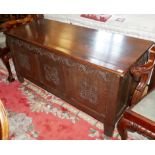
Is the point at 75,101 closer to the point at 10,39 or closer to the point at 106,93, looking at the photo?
the point at 106,93

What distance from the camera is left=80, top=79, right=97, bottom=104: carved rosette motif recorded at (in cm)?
151

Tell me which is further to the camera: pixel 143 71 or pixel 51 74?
pixel 51 74

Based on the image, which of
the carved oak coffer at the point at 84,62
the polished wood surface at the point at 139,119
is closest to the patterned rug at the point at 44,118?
the carved oak coffer at the point at 84,62

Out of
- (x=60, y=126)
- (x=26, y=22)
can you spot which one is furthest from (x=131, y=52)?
(x=26, y=22)

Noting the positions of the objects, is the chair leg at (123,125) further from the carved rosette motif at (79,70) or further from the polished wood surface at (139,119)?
the carved rosette motif at (79,70)

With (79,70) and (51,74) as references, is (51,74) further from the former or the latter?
(79,70)

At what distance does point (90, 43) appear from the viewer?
1.62 metres

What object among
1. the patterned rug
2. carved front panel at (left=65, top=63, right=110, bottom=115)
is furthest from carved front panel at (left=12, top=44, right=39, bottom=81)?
carved front panel at (left=65, top=63, right=110, bottom=115)

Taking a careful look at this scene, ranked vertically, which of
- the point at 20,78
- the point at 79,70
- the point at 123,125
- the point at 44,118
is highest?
the point at 79,70

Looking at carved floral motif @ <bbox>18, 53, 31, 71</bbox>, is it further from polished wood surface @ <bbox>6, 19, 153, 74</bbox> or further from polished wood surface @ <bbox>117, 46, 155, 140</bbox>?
polished wood surface @ <bbox>117, 46, 155, 140</bbox>

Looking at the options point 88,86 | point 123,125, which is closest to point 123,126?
point 123,125

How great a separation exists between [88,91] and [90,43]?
430 millimetres

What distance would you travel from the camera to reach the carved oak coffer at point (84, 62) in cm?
136
